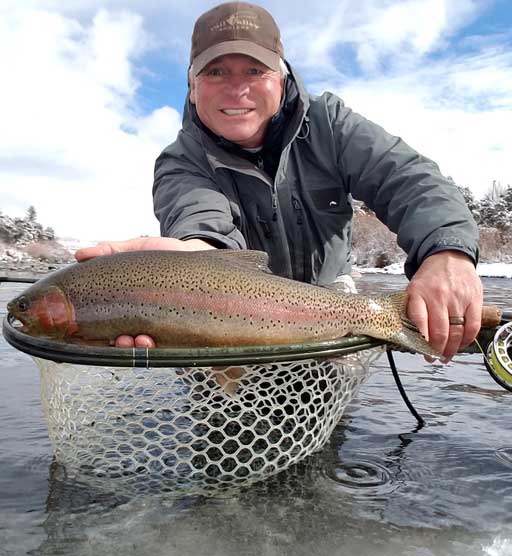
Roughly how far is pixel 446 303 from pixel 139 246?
1404mm

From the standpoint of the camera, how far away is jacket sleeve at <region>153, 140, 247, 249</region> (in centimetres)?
289

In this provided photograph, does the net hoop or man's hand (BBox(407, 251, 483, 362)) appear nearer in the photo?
the net hoop

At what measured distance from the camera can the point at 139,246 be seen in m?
2.63

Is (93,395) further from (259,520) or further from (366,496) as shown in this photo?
(366,496)

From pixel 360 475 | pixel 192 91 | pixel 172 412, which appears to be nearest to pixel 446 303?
pixel 360 475

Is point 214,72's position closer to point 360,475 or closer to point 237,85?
point 237,85

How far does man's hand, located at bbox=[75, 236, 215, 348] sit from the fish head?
0.74 feet

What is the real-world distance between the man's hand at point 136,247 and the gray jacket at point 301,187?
0.10 m

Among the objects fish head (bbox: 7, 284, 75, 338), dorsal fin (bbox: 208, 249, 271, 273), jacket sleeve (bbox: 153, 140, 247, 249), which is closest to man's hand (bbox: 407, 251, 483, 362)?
dorsal fin (bbox: 208, 249, 271, 273)

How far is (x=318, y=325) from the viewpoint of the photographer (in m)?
2.28

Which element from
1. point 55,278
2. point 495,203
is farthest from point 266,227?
point 495,203

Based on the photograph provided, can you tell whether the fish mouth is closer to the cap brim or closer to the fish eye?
the cap brim

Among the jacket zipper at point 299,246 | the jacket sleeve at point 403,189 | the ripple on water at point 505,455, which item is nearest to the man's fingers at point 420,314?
the jacket sleeve at point 403,189

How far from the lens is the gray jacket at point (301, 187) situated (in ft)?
9.73
